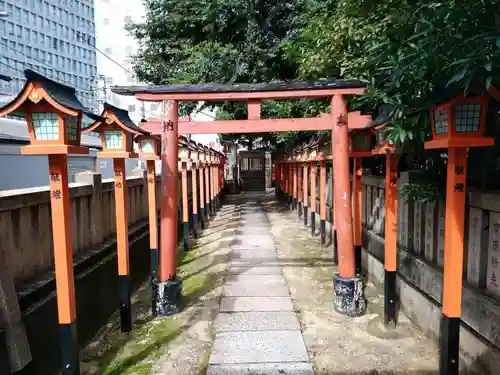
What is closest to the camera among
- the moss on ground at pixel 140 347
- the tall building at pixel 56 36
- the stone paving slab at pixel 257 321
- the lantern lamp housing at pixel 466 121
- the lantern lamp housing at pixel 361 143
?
the lantern lamp housing at pixel 466 121

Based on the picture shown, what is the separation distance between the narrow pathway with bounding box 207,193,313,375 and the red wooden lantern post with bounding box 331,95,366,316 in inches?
29.8

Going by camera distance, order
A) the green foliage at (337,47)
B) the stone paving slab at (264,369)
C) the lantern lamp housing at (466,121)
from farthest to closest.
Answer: the stone paving slab at (264,369), the lantern lamp housing at (466,121), the green foliage at (337,47)

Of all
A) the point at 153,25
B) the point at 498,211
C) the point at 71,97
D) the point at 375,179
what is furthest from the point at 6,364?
the point at 153,25

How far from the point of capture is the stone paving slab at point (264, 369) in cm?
398

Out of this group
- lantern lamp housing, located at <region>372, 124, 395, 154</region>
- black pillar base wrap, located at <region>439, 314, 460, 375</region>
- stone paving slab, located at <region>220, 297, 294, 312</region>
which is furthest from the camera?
stone paving slab, located at <region>220, 297, 294, 312</region>

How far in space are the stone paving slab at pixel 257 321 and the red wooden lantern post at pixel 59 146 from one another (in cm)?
207

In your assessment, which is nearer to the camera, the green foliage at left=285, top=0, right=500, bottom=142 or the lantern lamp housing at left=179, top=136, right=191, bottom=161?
the green foliage at left=285, top=0, right=500, bottom=142

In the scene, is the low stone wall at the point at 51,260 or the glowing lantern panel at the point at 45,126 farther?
the low stone wall at the point at 51,260

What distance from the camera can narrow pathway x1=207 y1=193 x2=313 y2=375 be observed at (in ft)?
13.6

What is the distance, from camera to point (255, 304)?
6023mm

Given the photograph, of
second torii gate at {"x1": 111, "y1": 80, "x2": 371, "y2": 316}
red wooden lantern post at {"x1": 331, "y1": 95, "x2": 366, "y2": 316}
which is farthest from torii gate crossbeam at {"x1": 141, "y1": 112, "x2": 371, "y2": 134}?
red wooden lantern post at {"x1": 331, "y1": 95, "x2": 366, "y2": 316}

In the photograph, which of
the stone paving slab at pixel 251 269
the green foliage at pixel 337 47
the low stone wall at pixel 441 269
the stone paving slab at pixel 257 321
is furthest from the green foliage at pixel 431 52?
the stone paving slab at pixel 251 269

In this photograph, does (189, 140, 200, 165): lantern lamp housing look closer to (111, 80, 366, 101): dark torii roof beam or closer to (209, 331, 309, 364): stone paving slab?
(111, 80, 366, 101): dark torii roof beam

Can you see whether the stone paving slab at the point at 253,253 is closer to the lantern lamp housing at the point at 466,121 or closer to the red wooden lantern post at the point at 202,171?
the red wooden lantern post at the point at 202,171
